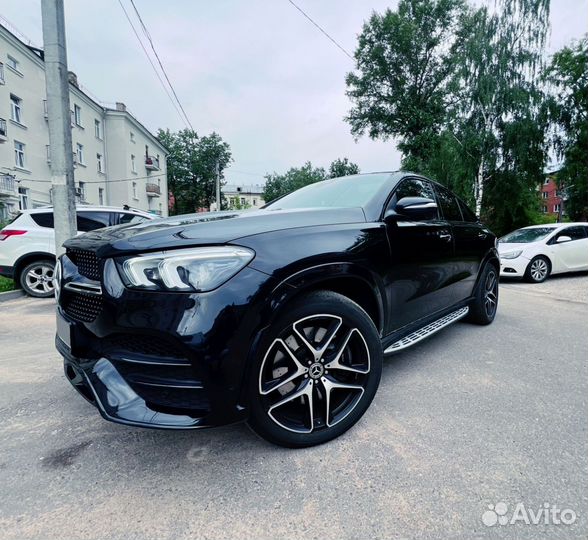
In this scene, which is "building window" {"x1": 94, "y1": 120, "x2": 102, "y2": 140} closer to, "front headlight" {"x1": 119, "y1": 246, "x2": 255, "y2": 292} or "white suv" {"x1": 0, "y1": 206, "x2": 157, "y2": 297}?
"white suv" {"x1": 0, "y1": 206, "x2": 157, "y2": 297}

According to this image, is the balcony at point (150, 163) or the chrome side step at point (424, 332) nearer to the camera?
the chrome side step at point (424, 332)

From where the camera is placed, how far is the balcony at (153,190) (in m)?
32.5

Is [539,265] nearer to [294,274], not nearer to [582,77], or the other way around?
[294,274]

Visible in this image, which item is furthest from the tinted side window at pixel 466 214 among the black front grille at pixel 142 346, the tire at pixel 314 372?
the black front grille at pixel 142 346

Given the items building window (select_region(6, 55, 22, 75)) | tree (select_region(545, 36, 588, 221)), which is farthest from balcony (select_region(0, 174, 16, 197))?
tree (select_region(545, 36, 588, 221))

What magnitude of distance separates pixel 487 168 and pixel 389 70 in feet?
41.7

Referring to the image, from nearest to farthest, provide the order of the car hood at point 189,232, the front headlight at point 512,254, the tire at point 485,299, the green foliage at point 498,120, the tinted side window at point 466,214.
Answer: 1. the car hood at point 189,232
2. the tinted side window at point 466,214
3. the tire at point 485,299
4. the front headlight at point 512,254
5. the green foliage at point 498,120

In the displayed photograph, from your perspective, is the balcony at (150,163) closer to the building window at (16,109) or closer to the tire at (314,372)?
the building window at (16,109)

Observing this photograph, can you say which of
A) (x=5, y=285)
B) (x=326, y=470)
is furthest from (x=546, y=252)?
(x=5, y=285)

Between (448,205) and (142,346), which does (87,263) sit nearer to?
(142,346)

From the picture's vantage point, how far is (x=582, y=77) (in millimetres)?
15578

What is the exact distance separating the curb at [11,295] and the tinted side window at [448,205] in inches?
269

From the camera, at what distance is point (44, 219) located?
6.29m

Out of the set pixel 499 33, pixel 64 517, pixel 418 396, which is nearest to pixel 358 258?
pixel 418 396
